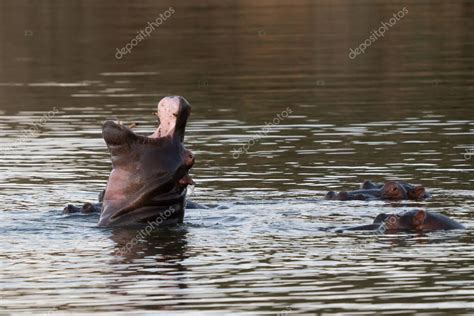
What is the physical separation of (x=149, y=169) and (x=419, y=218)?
99.2 inches

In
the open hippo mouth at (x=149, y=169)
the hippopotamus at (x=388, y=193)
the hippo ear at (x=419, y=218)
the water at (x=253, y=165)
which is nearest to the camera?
the water at (x=253, y=165)

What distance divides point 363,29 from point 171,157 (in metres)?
26.9

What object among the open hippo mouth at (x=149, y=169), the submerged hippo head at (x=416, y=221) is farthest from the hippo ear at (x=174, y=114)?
the submerged hippo head at (x=416, y=221)

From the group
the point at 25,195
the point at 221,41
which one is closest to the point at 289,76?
the point at 221,41

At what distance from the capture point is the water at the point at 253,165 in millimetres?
11875

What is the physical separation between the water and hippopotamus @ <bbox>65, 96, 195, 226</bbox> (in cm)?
24

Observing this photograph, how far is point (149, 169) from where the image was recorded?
14477 millimetres

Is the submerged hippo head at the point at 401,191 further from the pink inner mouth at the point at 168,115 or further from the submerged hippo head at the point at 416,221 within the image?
the pink inner mouth at the point at 168,115

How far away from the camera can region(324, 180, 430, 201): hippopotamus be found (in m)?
16.1

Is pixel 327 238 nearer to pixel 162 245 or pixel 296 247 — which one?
pixel 296 247

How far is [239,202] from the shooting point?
53.1ft

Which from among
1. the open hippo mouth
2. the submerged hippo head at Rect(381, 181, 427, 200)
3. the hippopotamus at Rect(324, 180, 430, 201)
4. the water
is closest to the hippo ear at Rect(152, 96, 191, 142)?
the open hippo mouth

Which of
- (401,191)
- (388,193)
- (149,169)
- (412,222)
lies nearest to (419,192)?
(401,191)

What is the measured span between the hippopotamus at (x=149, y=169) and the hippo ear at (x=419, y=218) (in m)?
2.08
